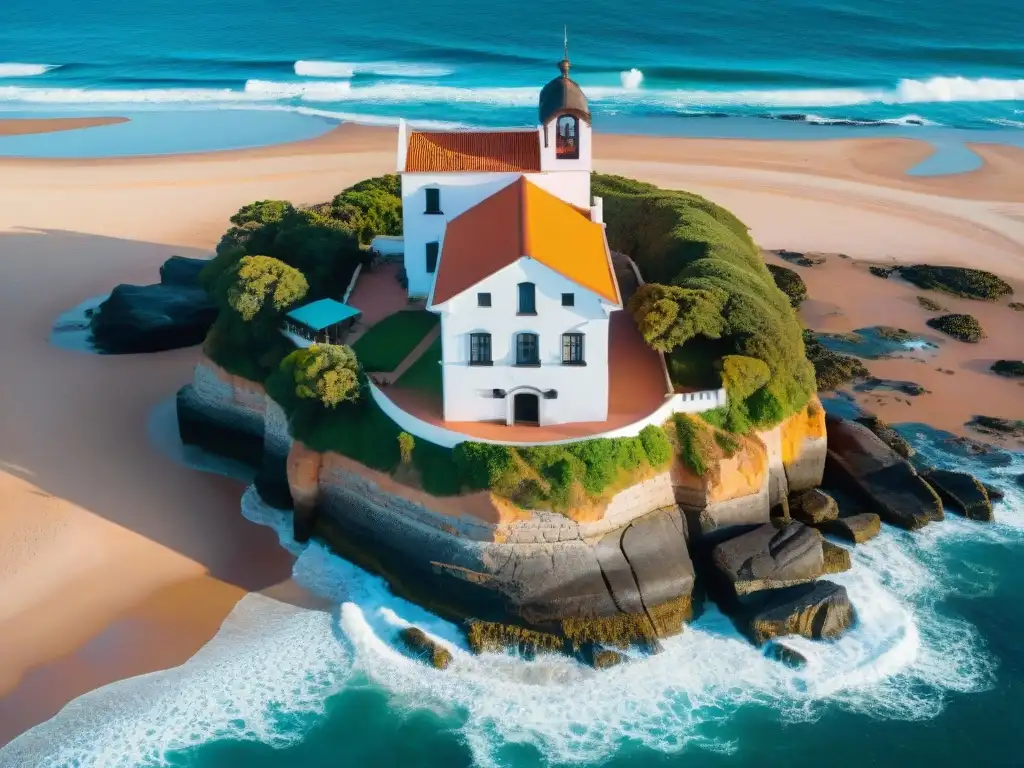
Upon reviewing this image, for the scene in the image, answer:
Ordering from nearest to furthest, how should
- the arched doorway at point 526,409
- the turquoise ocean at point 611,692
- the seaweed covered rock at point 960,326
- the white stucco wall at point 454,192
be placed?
1. the turquoise ocean at point 611,692
2. the arched doorway at point 526,409
3. the white stucco wall at point 454,192
4. the seaweed covered rock at point 960,326

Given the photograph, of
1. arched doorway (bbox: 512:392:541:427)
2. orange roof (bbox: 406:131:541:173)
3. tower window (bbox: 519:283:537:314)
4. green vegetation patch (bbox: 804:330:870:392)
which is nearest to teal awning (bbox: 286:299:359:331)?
orange roof (bbox: 406:131:541:173)

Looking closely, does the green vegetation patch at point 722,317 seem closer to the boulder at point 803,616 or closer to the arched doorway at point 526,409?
the arched doorway at point 526,409

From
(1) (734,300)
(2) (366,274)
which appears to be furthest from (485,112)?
(1) (734,300)

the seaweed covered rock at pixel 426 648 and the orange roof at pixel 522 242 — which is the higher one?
the orange roof at pixel 522 242

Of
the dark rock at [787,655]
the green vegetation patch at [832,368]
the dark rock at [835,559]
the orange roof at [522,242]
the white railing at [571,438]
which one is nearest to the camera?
the dark rock at [787,655]

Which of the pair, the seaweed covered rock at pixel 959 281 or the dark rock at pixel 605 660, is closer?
the dark rock at pixel 605 660

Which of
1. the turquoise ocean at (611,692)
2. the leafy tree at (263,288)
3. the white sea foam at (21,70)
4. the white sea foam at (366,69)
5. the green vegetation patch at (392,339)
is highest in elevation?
the white sea foam at (366,69)

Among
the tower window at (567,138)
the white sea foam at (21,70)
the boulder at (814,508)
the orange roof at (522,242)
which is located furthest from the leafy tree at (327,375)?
the white sea foam at (21,70)

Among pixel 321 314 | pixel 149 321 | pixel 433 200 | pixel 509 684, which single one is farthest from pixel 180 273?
pixel 509 684
